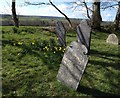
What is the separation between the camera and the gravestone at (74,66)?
23.1 ft

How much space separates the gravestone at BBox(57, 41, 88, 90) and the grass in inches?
7.9

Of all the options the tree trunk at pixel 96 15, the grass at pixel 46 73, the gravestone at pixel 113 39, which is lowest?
the tree trunk at pixel 96 15

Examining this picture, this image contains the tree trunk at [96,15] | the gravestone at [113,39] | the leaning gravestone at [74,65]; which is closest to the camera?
the leaning gravestone at [74,65]

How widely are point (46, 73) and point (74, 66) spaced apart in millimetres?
1266

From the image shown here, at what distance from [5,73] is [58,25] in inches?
194

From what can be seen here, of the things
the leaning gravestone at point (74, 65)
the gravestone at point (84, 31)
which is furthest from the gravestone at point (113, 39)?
the leaning gravestone at point (74, 65)

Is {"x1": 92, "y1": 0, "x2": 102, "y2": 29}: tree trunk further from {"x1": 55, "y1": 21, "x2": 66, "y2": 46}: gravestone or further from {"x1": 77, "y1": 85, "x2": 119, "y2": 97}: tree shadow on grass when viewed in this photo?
{"x1": 77, "y1": 85, "x2": 119, "y2": 97}: tree shadow on grass

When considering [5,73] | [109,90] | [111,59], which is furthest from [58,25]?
[109,90]

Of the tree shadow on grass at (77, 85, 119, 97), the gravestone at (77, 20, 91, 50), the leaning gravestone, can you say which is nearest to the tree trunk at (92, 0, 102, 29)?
the gravestone at (77, 20, 91, 50)

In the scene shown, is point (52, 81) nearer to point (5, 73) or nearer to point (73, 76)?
point (73, 76)

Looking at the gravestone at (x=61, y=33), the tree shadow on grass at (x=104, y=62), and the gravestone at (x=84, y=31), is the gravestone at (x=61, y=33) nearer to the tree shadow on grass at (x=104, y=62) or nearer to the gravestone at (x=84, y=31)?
the tree shadow on grass at (x=104, y=62)

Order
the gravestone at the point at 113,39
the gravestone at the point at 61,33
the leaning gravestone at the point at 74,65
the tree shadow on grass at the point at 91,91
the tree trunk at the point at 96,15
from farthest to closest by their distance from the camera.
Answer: the tree trunk at the point at 96,15 < the gravestone at the point at 113,39 < the gravestone at the point at 61,33 < the tree shadow on grass at the point at 91,91 < the leaning gravestone at the point at 74,65

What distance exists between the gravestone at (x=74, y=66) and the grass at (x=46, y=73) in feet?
0.66

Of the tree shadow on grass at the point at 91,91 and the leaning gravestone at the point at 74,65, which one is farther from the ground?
the leaning gravestone at the point at 74,65
